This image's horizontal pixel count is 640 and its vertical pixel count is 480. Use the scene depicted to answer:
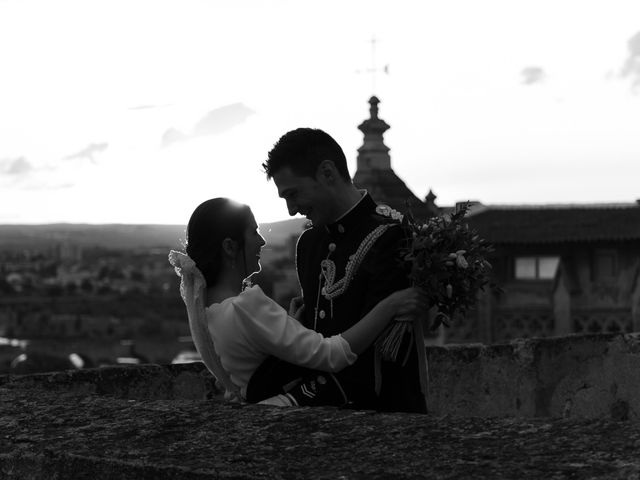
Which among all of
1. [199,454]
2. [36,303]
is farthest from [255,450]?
[36,303]

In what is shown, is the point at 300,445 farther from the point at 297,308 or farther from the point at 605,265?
the point at 605,265

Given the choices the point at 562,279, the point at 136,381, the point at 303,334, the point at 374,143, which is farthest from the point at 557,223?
the point at 303,334

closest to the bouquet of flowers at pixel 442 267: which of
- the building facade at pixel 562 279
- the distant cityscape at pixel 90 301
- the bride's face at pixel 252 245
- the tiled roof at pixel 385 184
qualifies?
the bride's face at pixel 252 245

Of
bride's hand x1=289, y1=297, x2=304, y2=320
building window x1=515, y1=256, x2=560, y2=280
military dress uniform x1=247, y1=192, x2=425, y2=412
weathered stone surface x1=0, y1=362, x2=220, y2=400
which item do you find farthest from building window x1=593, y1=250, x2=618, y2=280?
military dress uniform x1=247, y1=192, x2=425, y2=412

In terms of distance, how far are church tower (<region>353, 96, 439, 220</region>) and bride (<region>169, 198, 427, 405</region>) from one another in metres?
21.4

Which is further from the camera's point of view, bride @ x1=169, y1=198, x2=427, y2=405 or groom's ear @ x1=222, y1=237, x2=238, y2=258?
groom's ear @ x1=222, y1=237, x2=238, y2=258

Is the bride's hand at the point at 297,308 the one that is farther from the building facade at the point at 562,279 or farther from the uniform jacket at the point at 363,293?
the building facade at the point at 562,279

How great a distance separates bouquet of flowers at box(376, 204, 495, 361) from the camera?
13.1 feet

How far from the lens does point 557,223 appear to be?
33906 millimetres

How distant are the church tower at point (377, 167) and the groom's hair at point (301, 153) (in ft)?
70.0

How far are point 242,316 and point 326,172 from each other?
1.86 feet

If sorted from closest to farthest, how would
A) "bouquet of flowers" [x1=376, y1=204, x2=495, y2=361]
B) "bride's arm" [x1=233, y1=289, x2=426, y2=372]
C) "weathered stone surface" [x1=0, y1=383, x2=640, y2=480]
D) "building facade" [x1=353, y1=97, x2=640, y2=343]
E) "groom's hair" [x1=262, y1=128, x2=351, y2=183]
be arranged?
"weathered stone surface" [x1=0, y1=383, x2=640, y2=480], "bride's arm" [x1=233, y1=289, x2=426, y2=372], "bouquet of flowers" [x1=376, y1=204, x2=495, y2=361], "groom's hair" [x1=262, y1=128, x2=351, y2=183], "building facade" [x1=353, y1=97, x2=640, y2=343]

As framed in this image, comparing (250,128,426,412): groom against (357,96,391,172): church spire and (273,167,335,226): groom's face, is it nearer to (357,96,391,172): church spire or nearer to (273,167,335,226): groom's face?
(273,167,335,226): groom's face

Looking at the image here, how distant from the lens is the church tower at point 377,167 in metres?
26.5
